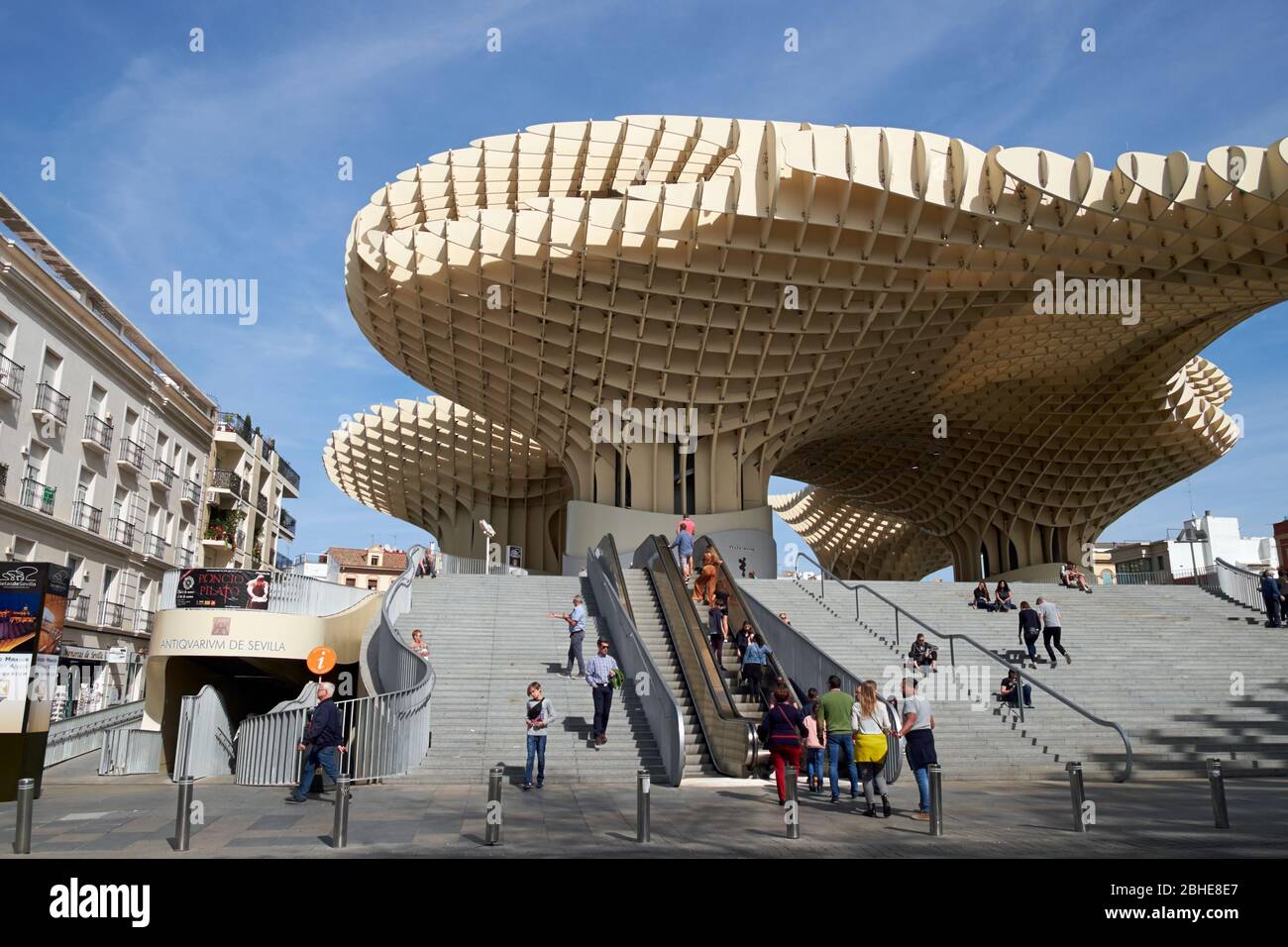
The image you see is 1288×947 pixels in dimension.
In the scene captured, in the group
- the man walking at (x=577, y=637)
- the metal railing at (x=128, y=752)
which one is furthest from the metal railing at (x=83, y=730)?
the man walking at (x=577, y=637)

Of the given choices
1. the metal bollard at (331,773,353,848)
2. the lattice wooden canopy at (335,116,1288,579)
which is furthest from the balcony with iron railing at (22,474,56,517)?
the metal bollard at (331,773,353,848)

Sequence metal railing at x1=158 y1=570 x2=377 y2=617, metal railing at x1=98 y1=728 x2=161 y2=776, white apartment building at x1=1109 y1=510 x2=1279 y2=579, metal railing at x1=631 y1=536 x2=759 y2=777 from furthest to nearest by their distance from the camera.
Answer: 1. white apartment building at x1=1109 y1=510 x2=1279 y2=579
2. metal railing at x1=158 y1=570 x2=377 y2=617
3. metal railing at x1=98 y1=728 x2=161 y2=776
4. metal railing at x1=631 y1=536 x2=759 y2=777

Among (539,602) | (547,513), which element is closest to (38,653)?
(539,602)

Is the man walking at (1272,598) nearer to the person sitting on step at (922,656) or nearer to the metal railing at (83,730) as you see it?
the person sitting on step at (922,656)

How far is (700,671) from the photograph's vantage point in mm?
13914

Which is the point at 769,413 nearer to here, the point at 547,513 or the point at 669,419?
the point at 669,419

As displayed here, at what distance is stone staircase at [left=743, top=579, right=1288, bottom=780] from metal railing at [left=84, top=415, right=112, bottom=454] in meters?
21.6

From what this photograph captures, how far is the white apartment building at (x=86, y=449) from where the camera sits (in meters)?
25.4

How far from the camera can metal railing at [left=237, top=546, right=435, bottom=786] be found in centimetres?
1145

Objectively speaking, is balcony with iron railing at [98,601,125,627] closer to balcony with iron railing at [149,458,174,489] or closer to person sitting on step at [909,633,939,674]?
balcony with iron railing at [149,458,174,489]

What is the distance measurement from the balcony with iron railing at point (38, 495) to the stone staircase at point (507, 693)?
1338cm

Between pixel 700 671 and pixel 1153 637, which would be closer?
pixel 700 671

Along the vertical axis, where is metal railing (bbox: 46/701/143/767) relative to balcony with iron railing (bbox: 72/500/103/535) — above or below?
below
